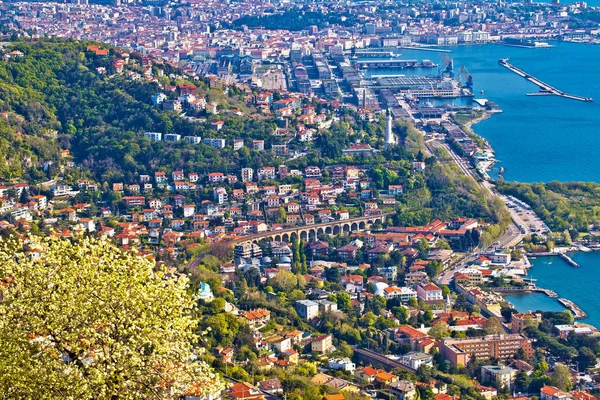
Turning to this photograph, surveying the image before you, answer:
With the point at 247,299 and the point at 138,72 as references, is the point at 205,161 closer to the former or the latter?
the point at 138,72

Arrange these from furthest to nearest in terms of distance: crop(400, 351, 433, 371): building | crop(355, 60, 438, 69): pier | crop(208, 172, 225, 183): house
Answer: crop(355, 60, 438, 69): pier
crop(208, 172, 225, 183): house
crop(400, 351, 433, 371): building

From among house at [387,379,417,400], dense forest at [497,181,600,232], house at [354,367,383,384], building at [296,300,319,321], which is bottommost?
dense forest at [497,181,600,232]

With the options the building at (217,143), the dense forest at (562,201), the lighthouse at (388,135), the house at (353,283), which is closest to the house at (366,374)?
the house at (353,283)

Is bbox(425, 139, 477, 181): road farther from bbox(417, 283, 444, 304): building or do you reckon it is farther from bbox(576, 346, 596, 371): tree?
bbox(576, 346, 596, 371): tree

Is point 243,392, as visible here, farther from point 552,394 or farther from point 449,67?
point 449,67

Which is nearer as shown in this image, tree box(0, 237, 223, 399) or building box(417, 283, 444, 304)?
tree box(0, 237, 223, 399)

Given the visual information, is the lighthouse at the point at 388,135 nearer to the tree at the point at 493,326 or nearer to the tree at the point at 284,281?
the tree at the point at 284,281

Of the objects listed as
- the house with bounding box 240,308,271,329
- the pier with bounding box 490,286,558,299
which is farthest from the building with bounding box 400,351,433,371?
the pier with bounding box 490,286,558,299
